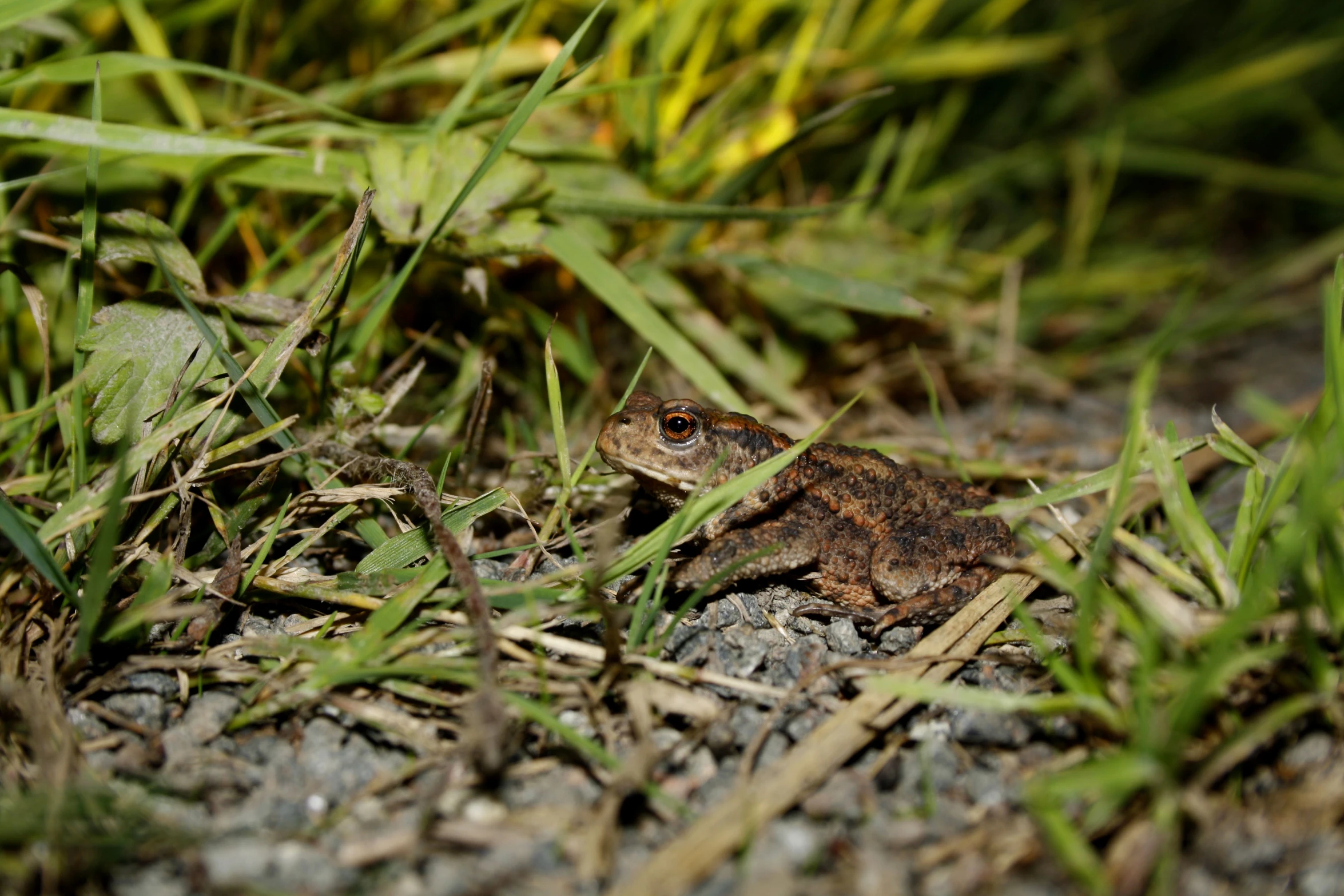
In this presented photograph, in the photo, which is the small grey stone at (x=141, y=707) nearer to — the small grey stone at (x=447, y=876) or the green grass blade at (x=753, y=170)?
the small grey stone at (x=447, y=876)

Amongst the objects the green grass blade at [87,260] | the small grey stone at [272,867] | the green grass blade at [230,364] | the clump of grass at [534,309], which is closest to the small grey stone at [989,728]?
the clump of grass at [534,309]

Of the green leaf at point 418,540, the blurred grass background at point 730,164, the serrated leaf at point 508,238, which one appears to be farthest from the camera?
the blurred grass background at point 730,164

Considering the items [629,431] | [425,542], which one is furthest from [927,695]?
[425,542]

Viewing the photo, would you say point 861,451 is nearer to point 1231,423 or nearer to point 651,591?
point 651,591

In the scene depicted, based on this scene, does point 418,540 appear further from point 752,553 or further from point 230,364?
point 752,553

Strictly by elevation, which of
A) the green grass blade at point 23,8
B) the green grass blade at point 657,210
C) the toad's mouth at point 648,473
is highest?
the green grass blade at point 23,8

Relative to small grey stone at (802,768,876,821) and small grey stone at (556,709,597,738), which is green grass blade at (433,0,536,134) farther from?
small grey stone at (802,768,876,821)
